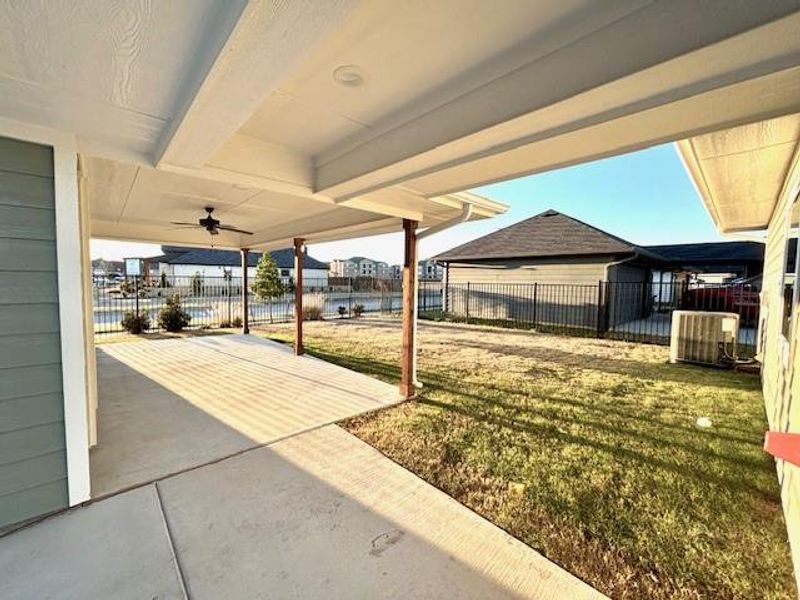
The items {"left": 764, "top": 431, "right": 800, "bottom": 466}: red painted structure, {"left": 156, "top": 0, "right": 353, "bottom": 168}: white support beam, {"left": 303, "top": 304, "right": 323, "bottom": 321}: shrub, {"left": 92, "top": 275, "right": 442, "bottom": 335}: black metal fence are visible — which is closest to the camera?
{"left": 764, "top": 431, "right": 800, "bottom": 466}: red painted structure

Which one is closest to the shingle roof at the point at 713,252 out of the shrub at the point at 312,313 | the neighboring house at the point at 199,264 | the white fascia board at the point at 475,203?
the white fascia board at the point at 475,203

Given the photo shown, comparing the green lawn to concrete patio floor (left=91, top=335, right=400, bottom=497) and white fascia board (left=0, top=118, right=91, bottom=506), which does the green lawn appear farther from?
white fascia board (left=0, top=118, right=91, bottom=506)

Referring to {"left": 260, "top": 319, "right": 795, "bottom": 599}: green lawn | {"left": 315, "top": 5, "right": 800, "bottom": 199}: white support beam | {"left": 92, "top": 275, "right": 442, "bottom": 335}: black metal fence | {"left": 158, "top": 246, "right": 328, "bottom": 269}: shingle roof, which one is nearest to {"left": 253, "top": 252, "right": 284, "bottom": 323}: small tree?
{"left": 92, "top": 275, "right": 442, "bottom": 335}: black metal fence

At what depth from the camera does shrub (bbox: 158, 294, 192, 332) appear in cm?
947

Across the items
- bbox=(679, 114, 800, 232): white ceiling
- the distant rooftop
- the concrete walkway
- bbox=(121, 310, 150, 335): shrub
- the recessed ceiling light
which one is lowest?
the concrete walkway

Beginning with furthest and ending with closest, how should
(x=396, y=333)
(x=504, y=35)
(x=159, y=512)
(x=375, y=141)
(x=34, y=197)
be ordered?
(x=396, y=333)
(x=375, y=141)
(x=159, y=512)
(x=34, y=197)
(x=504, y=35)

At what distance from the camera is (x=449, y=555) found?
1.83 m

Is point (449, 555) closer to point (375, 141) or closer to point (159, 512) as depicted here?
point (159, 512)

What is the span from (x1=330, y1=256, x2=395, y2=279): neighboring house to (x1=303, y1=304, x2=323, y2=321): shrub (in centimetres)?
3059

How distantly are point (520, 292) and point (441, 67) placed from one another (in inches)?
424

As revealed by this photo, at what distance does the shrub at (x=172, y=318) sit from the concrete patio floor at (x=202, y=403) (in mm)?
2767

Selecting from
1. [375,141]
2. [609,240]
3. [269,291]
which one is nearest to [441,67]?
[375,141]

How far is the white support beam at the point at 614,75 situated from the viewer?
1089 mm

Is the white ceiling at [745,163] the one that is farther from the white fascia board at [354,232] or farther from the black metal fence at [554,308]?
the black metal fence at [554,308]
